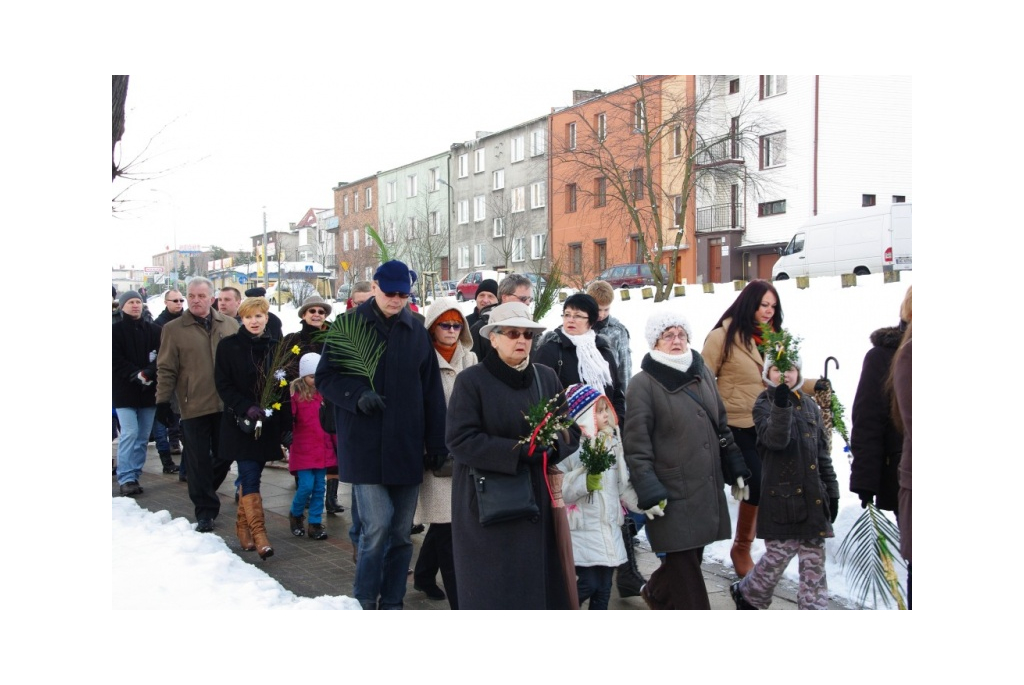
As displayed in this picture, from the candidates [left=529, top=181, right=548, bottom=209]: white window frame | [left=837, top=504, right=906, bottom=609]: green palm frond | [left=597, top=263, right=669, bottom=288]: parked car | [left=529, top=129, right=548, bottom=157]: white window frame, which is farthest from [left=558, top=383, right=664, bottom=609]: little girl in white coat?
[left=529, top=181, right=548, bottom=209]: white window frame

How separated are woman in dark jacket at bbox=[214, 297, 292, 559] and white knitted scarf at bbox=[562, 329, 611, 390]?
7.29 feet

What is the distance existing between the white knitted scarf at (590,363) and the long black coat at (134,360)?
4.47m

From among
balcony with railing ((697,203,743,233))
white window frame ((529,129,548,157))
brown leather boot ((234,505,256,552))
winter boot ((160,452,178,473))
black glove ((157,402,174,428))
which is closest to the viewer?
brown leather boot ((234,505,256,552))

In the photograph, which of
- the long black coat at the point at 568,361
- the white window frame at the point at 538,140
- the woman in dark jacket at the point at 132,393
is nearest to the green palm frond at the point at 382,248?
the long black coat at the point at 568,361

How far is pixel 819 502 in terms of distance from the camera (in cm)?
471

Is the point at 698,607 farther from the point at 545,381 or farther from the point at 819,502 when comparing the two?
the point at 545,381

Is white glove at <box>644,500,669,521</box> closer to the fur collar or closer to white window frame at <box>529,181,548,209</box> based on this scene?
the fur collar

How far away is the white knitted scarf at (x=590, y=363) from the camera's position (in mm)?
5625

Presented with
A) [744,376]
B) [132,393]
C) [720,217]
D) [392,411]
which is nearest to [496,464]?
[392,411]

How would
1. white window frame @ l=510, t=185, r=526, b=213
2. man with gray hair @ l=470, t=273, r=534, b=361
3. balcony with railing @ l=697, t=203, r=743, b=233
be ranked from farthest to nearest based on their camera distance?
white window frame @ l=510, t=185, r=526, b=213 < balcony with railing @ l=697, t=203, r=743, b=233 < man with gray hair @ l=470, t=273, r=534, b=361

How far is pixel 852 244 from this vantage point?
74.1 ft

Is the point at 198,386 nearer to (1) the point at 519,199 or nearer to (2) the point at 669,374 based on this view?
(2) the point at 669,374

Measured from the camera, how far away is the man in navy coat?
4719mm

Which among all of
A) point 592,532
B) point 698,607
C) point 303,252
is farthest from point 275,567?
point 303,252
